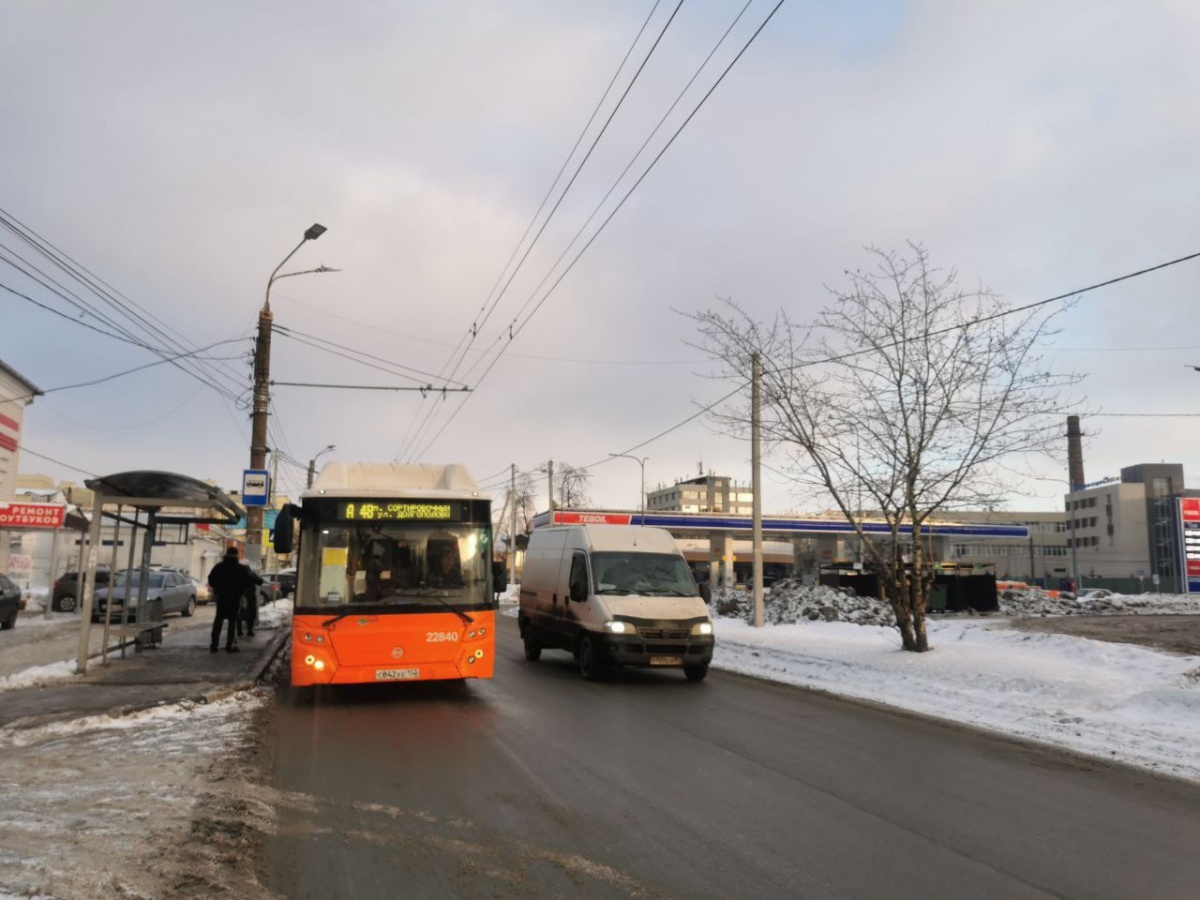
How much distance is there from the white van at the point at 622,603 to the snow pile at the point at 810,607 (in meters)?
11.2

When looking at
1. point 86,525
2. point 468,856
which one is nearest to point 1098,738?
point 468,856

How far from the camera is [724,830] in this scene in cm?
567

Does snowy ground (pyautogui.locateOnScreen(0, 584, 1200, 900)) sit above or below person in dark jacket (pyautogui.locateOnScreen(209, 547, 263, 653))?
below

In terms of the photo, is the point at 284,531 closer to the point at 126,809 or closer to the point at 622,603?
the point at 126,809

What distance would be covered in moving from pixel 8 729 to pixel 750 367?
14794 mm

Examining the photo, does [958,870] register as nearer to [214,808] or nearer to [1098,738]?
[214,808]

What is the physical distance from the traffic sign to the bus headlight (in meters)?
9.24

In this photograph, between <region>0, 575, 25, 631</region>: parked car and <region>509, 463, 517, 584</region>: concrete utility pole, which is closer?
<region>0, 575, 25, 631</region>: parked car

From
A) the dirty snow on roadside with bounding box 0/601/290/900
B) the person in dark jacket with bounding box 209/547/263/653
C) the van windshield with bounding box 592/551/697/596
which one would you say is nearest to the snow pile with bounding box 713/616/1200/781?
the van windshield with bounding box 592/551/697/596

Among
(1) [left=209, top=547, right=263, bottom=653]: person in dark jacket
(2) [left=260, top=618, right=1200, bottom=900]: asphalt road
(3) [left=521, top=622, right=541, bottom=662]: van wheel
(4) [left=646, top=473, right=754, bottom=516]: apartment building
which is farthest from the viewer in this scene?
(4) [left=646, top=473, right=754, bottom=516]: apartment building

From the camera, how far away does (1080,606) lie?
38.6m

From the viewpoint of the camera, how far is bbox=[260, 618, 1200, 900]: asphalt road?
4.77m

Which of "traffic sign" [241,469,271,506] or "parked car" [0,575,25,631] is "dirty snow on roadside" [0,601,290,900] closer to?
"traffic sign" [241,469,271,506]

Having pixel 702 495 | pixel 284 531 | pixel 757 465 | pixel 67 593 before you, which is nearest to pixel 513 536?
pixel 67 593
